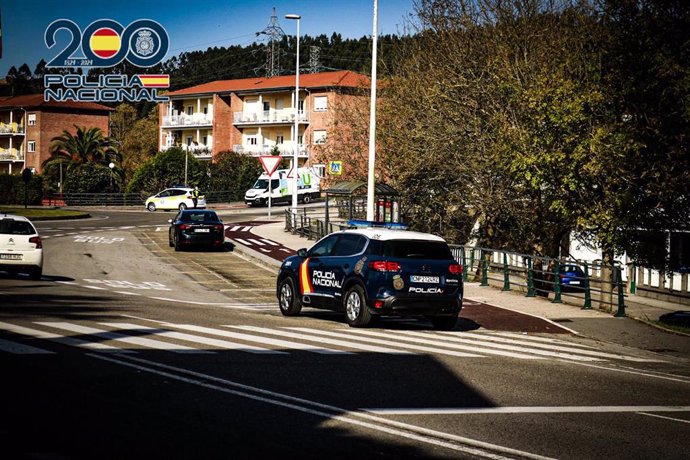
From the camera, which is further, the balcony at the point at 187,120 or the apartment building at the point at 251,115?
the balcony at the point at 187,120

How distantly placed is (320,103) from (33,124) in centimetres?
3425

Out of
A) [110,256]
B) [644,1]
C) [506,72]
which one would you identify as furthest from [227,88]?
[644,1]

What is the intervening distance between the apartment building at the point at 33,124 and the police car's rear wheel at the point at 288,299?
88257 millimetres

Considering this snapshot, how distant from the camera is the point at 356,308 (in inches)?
656

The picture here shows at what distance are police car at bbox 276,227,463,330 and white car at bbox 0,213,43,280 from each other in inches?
414

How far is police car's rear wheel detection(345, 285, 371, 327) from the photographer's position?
1644cm

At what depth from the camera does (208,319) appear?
16.7 metres

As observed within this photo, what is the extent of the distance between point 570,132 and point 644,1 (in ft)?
16.4

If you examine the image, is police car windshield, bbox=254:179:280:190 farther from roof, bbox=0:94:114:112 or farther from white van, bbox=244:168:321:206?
roof, bbox=0:94:114:112

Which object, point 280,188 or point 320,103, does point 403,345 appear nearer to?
point 280,188

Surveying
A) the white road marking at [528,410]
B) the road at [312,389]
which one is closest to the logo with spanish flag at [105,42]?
the road at [312,389]

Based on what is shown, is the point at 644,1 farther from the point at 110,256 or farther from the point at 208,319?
the point at 110,256

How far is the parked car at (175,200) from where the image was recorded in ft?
222

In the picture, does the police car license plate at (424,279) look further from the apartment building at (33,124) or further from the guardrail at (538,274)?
the apartment building at (33,124)
